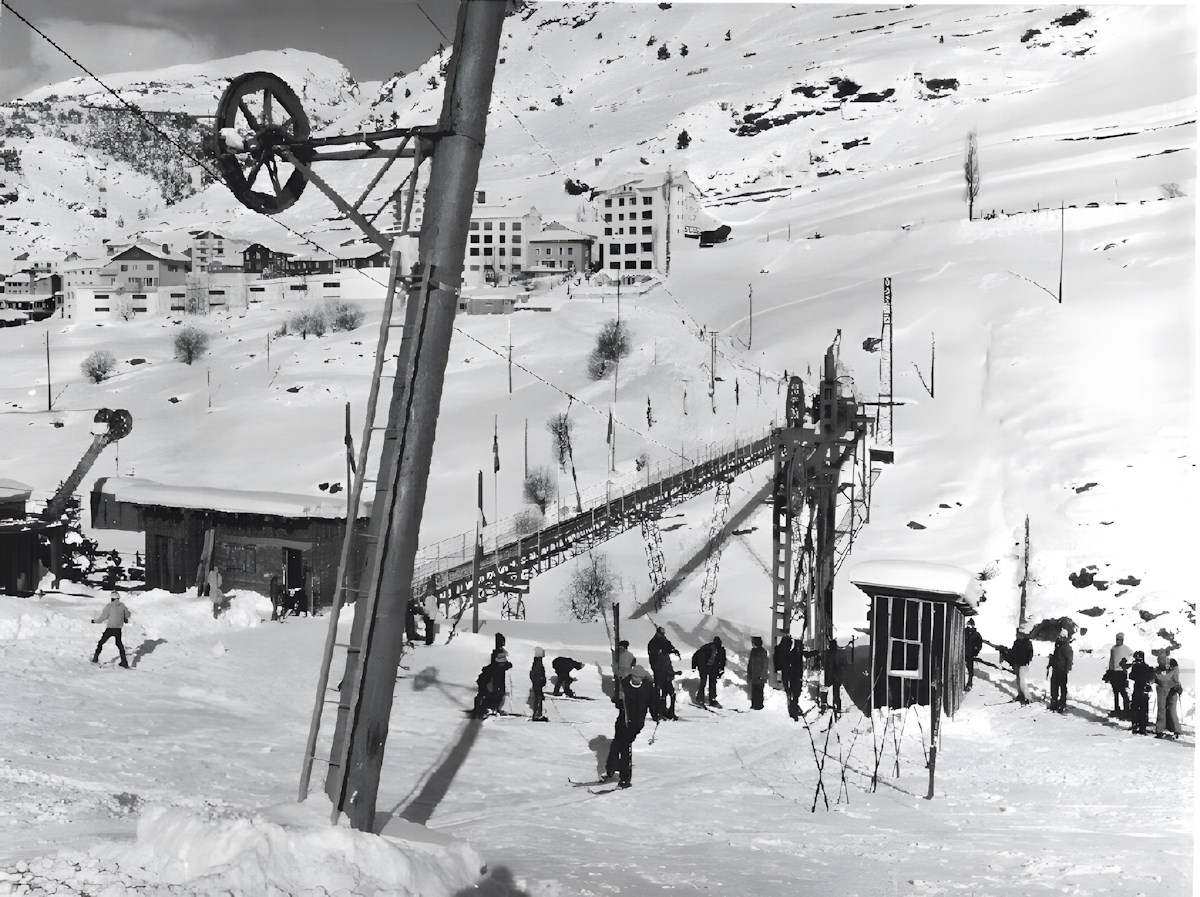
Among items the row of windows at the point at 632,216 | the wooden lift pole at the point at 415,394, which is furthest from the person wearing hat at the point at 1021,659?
the row of windows at the point at 632,216

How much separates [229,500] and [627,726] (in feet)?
51.6

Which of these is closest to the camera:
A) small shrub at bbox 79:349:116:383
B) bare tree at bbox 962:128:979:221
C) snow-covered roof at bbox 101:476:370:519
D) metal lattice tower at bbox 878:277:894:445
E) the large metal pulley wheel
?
the large metal pulley wheel

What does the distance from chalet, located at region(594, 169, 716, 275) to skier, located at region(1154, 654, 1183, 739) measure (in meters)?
78.4

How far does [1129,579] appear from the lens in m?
29.6

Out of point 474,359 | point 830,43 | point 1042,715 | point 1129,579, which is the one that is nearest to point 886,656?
point 1042,715

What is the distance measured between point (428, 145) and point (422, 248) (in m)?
0.56

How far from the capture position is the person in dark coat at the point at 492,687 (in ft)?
40.3

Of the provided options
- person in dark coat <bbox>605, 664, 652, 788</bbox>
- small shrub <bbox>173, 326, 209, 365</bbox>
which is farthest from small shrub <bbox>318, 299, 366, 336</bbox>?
person in dark coat <bbox>605, 664, 652, 788</bbox>

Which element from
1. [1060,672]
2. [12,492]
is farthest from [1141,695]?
[12,492]

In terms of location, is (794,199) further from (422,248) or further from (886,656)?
(422,248)

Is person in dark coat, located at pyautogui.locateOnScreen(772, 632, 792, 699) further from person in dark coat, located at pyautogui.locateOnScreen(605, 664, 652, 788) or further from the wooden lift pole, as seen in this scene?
the wooden lift pole

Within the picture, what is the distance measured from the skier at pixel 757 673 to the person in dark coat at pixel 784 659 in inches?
12.3

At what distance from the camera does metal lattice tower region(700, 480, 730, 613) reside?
104 ft

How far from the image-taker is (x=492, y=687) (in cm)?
1246
